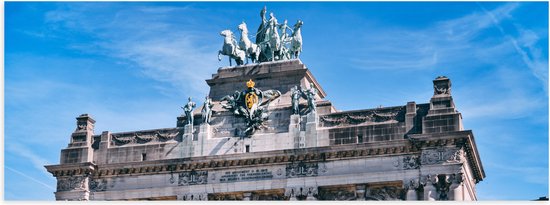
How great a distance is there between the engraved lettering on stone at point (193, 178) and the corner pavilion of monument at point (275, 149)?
51 mm

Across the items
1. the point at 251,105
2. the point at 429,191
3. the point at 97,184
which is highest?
the point at 251,105

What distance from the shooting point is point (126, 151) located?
5669cm

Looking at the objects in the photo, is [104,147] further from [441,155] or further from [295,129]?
[441,155]

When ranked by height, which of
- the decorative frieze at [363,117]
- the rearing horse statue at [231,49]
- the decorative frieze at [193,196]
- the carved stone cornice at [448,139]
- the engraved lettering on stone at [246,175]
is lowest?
the decorative frieze at [193,196]

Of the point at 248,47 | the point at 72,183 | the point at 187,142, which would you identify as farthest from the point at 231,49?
the point at 72,183

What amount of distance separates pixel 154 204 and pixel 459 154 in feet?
63.4

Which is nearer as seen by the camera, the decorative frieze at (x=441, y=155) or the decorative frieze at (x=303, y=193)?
the decorative frieze at (x=441, y=155)

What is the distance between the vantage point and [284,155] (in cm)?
5344

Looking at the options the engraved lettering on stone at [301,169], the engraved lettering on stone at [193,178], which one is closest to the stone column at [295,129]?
the engraved lettering on stone at [301,169]

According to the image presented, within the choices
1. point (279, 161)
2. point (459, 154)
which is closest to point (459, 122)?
point (459, 154)

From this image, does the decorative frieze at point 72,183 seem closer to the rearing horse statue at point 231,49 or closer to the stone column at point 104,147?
the stone column at point 104,147

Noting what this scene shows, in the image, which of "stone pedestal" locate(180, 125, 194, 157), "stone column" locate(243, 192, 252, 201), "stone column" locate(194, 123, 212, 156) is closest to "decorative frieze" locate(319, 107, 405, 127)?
"stone column" locate(243, 192, 252, 201)

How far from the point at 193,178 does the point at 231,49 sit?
7.92 m

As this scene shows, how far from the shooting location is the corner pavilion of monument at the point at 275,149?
51.4 m
